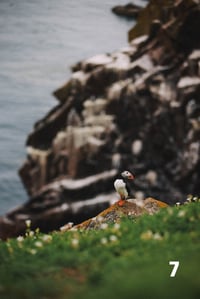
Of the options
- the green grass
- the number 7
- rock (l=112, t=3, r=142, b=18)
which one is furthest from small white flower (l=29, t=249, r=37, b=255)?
rock (l=112, t=3, r=142, b=18)

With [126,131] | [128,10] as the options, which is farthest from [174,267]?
[128,10]

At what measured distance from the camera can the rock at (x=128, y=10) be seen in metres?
85.0

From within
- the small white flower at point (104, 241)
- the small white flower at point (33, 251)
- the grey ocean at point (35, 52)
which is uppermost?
the grey ocean at point (35, 52)

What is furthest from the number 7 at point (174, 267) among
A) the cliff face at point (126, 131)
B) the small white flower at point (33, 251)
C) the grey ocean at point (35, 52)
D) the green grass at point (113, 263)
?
the grey ocean at point (35, 52)

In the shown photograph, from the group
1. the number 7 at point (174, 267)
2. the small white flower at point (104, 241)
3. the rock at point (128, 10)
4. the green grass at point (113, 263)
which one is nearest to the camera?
the green grass at point (113, 263)

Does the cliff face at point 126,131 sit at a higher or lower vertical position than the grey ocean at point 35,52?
lower

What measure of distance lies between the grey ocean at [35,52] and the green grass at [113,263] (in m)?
34.4

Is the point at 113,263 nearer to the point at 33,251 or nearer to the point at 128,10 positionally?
the point at 33,251

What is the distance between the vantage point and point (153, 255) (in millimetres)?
8531

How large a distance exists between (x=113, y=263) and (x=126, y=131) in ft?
119

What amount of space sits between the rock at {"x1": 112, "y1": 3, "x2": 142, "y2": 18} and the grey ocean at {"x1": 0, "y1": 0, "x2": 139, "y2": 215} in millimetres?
987

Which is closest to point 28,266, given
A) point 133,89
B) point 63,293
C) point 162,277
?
point 63,293

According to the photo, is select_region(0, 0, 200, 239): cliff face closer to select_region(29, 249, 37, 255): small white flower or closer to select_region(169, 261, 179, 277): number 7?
select_region(29, 249, 37, 255): small white flower

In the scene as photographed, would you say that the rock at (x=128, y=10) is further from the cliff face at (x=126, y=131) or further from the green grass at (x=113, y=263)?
the green grass at (x=113, y=263)
